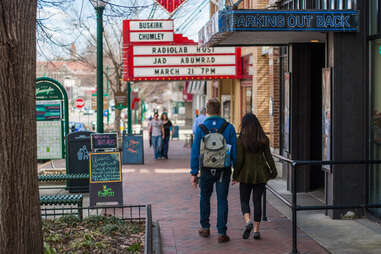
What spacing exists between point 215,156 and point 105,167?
12.0 feet

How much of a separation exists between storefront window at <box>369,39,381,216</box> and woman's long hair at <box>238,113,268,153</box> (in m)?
2.19

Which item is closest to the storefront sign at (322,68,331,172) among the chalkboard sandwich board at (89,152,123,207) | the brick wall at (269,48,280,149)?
the chalkboard sandwich board at (89,152,123,207)

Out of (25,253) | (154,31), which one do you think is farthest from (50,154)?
(25,253)

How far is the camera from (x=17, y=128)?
15.4ft

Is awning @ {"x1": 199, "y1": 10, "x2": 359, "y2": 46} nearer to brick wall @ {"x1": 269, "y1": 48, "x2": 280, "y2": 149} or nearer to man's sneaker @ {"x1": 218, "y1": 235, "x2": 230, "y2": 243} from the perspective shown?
Result: man's sneaker @ {"x1": 218, "y1": 235, "x2": 230, "y2": 243}

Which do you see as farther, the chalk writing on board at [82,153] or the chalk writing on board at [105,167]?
the chalk writing on board at [82,153]

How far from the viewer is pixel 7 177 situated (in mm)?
4664

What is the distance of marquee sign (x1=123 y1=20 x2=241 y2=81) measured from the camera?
60.5 feet

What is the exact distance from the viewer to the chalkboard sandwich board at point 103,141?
402 inches

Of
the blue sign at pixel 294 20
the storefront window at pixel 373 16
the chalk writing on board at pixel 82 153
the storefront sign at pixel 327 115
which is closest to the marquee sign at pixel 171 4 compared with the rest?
the chalk writing on board at pixel 82 153

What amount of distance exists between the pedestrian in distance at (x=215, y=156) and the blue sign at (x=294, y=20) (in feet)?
5.36

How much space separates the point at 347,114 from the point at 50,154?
8.27 m

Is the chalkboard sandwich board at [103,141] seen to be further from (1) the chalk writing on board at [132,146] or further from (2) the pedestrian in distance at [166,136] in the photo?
(2) the pedestrian in distance at [166,136]

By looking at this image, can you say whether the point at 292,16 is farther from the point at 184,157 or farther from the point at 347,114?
the point at 184,157
